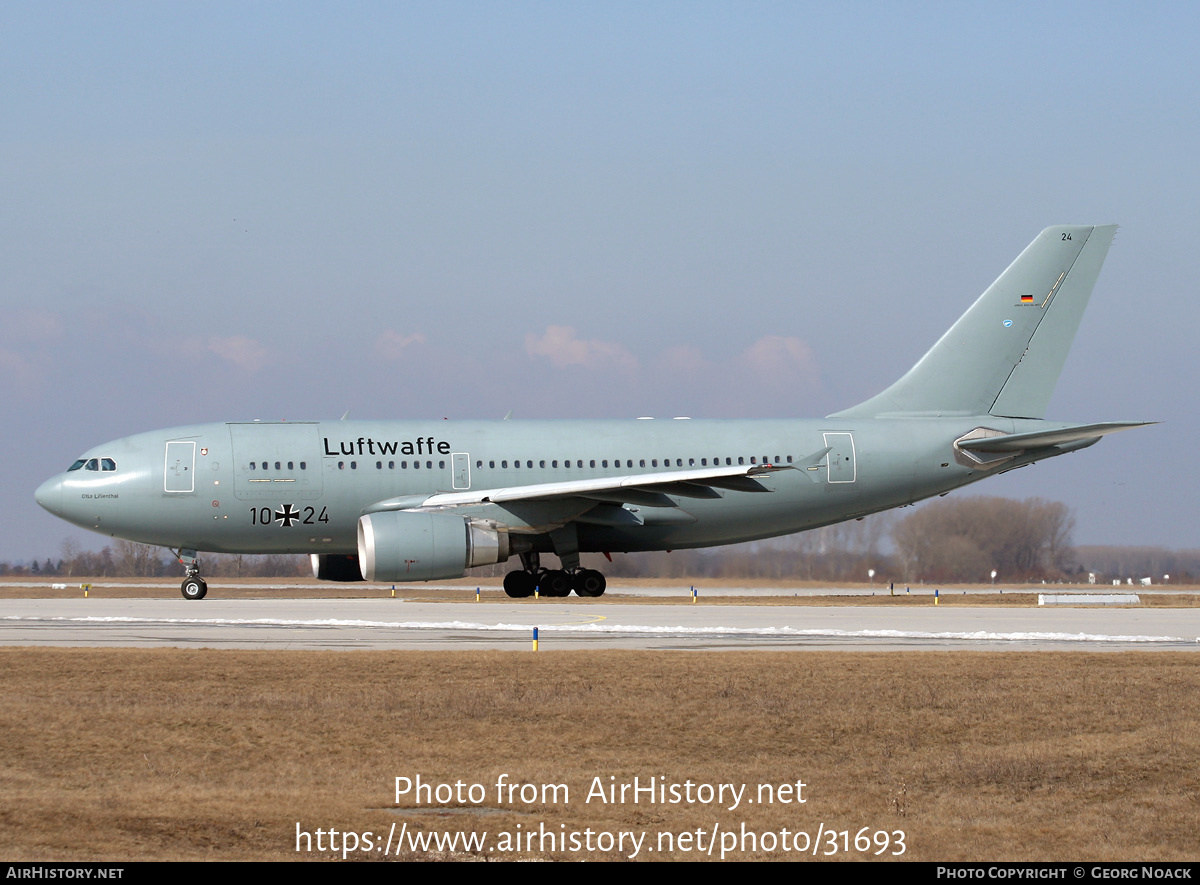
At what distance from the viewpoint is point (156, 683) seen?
15.7m

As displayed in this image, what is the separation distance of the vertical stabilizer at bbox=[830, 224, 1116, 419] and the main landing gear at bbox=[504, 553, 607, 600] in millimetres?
8066

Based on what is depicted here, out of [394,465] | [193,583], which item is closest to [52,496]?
[193,583]

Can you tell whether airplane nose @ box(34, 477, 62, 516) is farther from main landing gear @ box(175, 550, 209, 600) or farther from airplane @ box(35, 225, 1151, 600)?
main landing gear @ box(175, 550, 209, 600)

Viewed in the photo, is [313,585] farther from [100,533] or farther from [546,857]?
[546,857]

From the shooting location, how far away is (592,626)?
24594 millimetres

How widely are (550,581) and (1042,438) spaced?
1259 cm

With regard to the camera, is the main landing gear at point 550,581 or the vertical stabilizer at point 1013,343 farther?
the vertical stabilizer at point 1013,343

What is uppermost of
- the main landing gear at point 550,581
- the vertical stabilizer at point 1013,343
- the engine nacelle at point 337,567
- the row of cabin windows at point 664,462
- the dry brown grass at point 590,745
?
the vertical stabilizer at point 1013,343

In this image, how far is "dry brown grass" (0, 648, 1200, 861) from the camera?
9.72 meters

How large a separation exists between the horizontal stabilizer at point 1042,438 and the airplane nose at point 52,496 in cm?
2202

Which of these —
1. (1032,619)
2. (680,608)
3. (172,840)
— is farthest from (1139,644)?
(172,840)

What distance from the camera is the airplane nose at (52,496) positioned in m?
31.8

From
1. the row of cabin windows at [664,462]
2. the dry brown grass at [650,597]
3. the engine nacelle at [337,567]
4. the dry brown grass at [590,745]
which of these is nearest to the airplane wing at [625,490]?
the row of cabin windows at [664,462]

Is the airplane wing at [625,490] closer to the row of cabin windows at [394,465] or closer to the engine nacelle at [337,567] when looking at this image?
the row of cabin windows at [394,465]
